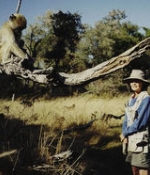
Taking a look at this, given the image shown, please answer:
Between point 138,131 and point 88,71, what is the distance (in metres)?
0.95

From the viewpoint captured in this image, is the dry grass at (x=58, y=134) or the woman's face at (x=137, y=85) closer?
the woman's face at (x=137, y=85)

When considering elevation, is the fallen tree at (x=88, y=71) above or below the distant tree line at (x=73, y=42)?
below

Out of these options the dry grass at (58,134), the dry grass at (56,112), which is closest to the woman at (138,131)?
the dry grass at (58,134)

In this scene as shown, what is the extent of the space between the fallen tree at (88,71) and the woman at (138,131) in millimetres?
328

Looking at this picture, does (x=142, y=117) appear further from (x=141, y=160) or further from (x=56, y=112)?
(x=56, y=112)

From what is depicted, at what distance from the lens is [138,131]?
13.3 feet

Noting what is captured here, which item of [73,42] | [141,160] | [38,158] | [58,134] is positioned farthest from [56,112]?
[73,42]

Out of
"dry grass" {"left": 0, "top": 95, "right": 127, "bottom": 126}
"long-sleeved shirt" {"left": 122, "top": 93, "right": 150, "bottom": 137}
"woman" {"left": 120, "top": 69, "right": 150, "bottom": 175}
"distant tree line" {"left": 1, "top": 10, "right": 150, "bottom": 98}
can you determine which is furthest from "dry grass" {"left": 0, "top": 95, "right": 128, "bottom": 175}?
"distant tree line" {"left": 1, "top": 10, "right": 150, "bottom": 98}

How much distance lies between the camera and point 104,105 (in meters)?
12.2

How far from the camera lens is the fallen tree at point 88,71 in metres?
4.12

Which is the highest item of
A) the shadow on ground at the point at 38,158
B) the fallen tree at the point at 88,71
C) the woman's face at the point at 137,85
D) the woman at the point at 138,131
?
the fallen tree at the point at 88,71

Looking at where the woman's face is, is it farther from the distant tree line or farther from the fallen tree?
the distant tree line

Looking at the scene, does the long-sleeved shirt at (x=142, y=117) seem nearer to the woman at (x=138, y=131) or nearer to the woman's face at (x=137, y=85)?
the woman at (x=138, y=131)

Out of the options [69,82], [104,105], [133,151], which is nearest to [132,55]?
[69,82]
